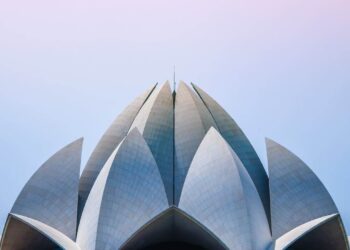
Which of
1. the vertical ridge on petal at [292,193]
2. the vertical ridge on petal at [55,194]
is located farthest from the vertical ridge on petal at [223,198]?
the vertical ridge on petal at [55,194]

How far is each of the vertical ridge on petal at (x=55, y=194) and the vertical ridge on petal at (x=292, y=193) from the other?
7.36 meters

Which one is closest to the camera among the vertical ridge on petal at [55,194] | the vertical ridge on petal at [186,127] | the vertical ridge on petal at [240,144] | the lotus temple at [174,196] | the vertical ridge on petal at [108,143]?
the lotus temple at [174,196]

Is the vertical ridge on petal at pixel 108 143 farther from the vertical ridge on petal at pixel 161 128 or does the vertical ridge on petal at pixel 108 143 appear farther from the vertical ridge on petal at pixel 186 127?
the vertical ridge on petal at pixel 186 127

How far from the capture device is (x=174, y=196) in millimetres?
19328

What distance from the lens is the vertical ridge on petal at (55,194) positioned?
62.0 ft

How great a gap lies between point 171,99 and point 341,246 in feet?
30.7

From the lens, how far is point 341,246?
18344 millimetres

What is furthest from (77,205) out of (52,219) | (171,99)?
(171,99)

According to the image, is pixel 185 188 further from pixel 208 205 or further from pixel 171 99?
pixel 171 99

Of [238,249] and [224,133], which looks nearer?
[238,249]

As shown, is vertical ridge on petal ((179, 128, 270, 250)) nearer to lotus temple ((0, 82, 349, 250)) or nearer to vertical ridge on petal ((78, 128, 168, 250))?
lotus temple ((0, 82, 349, 250))

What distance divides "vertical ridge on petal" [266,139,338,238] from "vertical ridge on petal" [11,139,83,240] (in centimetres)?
736

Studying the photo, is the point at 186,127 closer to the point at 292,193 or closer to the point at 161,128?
the point at 161,128

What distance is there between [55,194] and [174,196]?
4.44 metres
